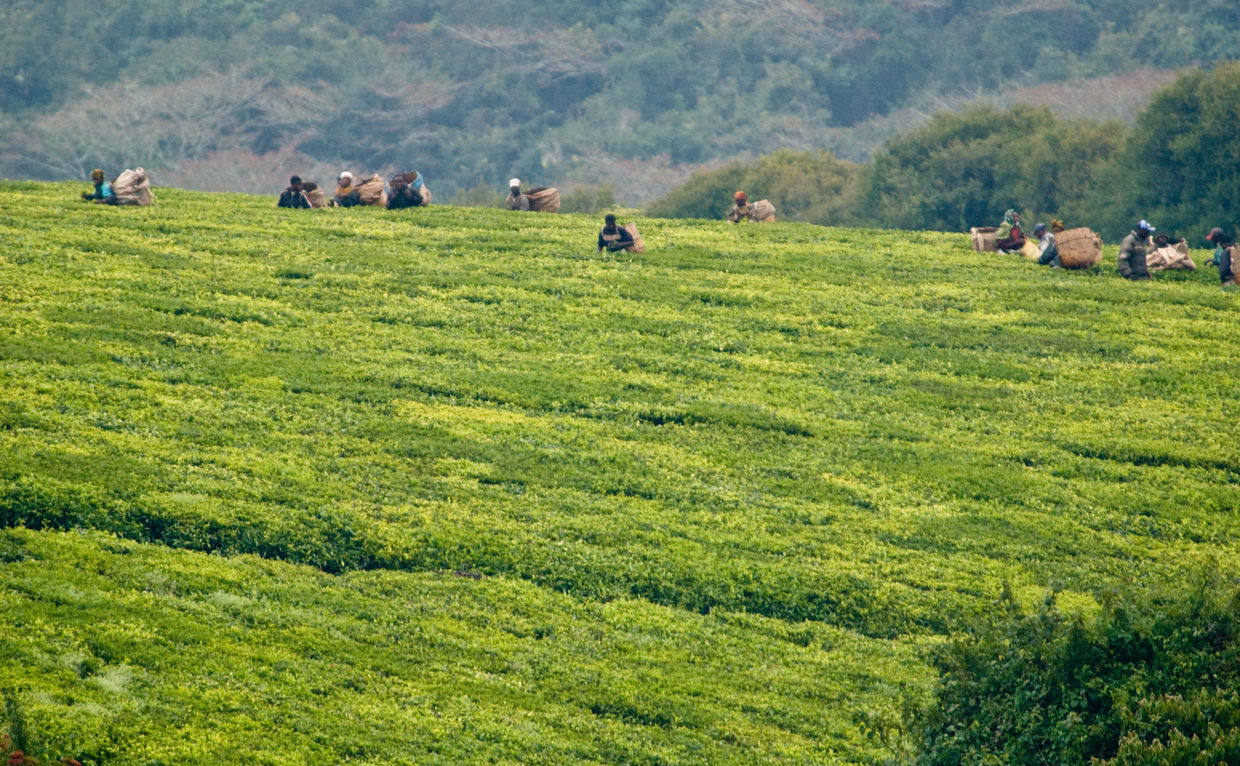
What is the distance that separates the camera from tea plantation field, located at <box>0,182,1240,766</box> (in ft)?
57.8

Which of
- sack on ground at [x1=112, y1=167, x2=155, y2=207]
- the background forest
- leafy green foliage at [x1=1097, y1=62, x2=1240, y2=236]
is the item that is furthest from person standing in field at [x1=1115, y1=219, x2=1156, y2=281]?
the background forest

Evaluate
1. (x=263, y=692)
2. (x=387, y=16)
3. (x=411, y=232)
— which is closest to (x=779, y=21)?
(x=387, y=16)

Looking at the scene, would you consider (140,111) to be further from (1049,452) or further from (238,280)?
(1049,452)

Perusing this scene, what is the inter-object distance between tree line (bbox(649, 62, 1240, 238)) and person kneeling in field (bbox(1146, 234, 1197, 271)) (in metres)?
16.1

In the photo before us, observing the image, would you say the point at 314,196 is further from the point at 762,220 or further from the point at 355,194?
the point at 762,220

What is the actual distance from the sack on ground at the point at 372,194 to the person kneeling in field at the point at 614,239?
29.0ft

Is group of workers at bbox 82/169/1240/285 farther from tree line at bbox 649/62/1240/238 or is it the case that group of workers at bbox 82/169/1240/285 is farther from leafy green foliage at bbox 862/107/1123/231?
leafy green foliage at bbox 862/107/1123/231

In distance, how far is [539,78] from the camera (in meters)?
116

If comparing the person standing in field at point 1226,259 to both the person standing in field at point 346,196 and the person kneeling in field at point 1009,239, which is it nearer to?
the person kneeling in field at point 1009,239

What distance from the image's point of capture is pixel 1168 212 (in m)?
56.7

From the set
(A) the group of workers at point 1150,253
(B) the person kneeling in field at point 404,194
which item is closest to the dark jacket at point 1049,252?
(A) the group of workers at point 1150,253

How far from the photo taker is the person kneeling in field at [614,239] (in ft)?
132

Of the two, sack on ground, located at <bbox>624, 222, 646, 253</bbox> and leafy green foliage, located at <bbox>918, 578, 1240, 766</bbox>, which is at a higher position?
sack on ground, located at <bbox>624, 222, 646, 253</bbox>

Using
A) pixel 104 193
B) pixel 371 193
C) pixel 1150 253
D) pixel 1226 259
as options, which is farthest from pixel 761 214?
pixel 104 193
